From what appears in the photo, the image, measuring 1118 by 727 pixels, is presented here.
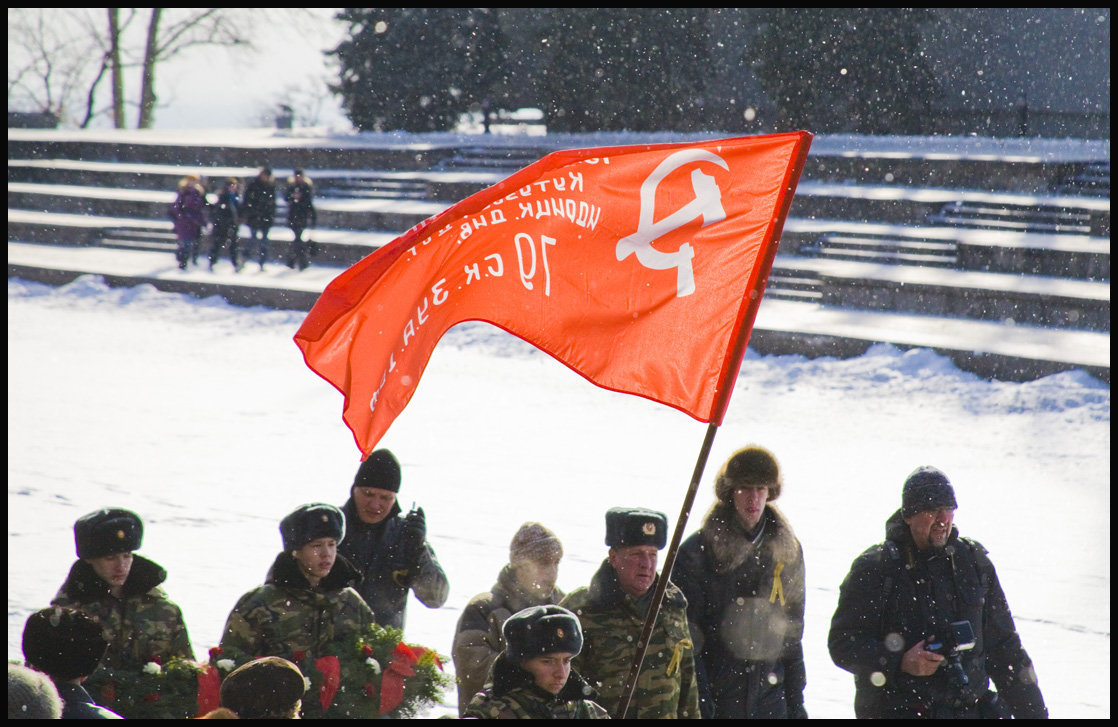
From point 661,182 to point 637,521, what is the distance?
1099mm

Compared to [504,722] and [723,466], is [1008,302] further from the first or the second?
[504,722]

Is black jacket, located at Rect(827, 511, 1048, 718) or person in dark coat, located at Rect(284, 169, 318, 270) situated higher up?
person in dark coat, located at Rect(284, 169, 318, 270)

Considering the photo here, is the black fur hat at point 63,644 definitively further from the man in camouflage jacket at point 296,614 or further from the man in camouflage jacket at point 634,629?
the man in camouflage jacket at point 634,629

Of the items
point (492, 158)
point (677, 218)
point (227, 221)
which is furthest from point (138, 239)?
point (677, 218)

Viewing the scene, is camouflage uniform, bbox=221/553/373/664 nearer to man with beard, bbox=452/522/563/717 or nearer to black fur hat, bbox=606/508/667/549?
man with beard, bbox=452/522/563/717

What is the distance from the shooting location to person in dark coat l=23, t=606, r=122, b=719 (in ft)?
10.6

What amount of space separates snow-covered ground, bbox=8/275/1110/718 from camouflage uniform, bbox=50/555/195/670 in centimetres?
154

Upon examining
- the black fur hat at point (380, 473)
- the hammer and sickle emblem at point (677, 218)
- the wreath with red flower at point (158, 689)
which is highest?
the hammer and sickle emblem at point (677, 218)

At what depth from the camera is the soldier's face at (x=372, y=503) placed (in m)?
4.50

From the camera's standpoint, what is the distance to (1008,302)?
12852 millimetres

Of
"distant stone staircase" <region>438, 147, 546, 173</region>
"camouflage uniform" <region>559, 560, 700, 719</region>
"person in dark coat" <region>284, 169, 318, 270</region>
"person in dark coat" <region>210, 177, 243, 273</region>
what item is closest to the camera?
"camouflage uniform" <region>559, 560, 700, 719</region>

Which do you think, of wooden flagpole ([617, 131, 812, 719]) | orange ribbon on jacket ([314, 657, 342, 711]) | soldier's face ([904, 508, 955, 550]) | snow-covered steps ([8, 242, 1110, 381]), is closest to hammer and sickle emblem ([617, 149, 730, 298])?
wooden flagpole ([617, 131, 812, 719])

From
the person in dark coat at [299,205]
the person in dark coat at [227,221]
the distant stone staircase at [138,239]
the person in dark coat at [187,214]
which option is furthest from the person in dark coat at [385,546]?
the distant stone staircase at [138,239]

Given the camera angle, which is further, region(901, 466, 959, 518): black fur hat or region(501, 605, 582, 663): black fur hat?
region(901, 466, 959, 518): black fur hat
